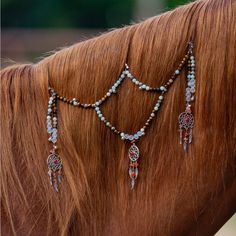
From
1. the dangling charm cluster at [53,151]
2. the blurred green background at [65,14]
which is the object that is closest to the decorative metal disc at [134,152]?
the dangling charm cluster at [53,151]

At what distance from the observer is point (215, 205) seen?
3.69 feet

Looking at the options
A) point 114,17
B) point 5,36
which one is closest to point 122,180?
point 5,36

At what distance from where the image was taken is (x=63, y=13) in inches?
410

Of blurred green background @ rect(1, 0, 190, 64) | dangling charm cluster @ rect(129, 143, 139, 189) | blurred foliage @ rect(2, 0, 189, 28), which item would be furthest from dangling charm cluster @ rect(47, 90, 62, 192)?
blurred foliage @ rect(2, 0, 189, 28)

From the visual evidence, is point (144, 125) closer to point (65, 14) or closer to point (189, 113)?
point (189, 113)

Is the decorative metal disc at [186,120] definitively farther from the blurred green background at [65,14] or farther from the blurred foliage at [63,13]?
the blurred foliage at [63,13]

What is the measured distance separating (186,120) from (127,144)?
0.38 feet

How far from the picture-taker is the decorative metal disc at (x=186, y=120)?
3.56ft

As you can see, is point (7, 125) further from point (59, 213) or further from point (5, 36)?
point (5, 36)

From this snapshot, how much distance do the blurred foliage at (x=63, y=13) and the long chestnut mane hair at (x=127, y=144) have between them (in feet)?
28.6

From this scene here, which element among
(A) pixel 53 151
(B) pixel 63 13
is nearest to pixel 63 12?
(B) pixel 63 13

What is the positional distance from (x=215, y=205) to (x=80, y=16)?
9474 millimetres

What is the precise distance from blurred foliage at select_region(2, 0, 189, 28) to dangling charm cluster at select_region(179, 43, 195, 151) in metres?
8.78

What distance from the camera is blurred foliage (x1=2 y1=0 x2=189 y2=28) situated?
997cm
